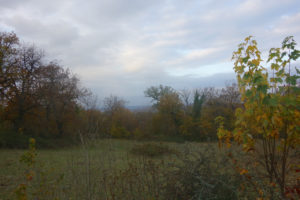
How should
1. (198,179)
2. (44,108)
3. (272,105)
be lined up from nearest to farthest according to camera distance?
(272,105), (198,179), (44,108)

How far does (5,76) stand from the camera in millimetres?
15750

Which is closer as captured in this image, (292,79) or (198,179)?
(292,79)

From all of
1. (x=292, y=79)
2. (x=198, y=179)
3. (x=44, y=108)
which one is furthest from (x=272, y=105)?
(x=44, y=108)

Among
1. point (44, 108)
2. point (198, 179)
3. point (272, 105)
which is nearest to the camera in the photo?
point (272, 105)

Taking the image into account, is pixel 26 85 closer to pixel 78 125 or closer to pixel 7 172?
pixel 78 125

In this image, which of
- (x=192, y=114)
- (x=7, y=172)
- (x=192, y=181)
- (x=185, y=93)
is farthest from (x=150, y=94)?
(x=192, y=181)

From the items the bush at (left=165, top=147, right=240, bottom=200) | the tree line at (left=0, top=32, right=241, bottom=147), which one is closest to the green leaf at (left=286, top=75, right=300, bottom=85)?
the bush at (left=165, top=147, right=240, bottom=200)

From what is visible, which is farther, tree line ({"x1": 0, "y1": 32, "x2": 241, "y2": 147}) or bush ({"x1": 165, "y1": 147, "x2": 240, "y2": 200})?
tree line ({"x1": 0, "y1": 32, "x2": 241, "y2": 147})

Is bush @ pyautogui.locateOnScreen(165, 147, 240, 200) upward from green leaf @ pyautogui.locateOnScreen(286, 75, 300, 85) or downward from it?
downward

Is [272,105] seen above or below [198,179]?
above

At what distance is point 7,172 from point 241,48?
866cm

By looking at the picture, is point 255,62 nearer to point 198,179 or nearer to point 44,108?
point 198,179

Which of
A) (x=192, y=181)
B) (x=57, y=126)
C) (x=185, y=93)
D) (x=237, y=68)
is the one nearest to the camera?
(x=237, y=68)

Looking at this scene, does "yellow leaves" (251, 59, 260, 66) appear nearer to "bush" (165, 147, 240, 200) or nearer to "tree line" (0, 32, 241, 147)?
"bush" (165, 147, 240, 200)
